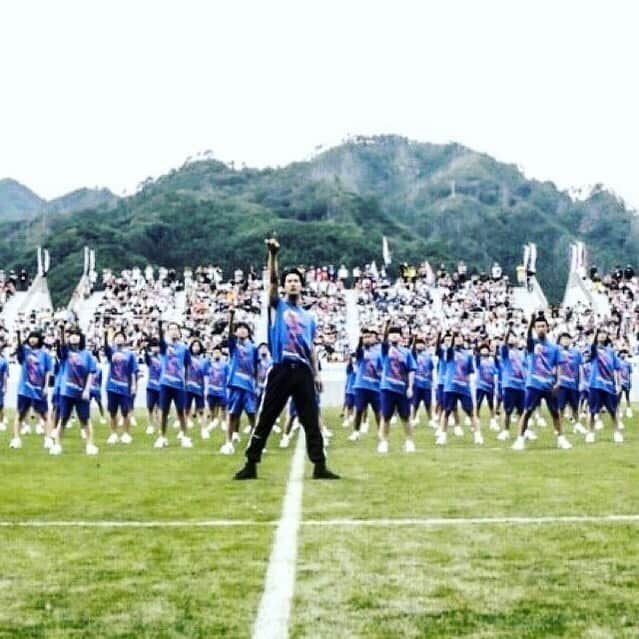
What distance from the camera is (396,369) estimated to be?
17.3 m

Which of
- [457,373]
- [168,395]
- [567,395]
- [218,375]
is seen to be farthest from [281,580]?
[218,375]

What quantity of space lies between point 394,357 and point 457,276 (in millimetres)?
40314

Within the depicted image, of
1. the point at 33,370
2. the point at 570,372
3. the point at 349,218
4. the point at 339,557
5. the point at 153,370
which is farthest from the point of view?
the point at 349,218

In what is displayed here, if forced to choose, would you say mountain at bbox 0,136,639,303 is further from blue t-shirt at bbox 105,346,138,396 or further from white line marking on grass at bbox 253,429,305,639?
white line marking on grass at bbox 253,429,305,639

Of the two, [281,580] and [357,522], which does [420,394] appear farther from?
[281,580]

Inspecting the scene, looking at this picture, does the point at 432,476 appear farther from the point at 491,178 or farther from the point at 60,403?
the point at 491,178

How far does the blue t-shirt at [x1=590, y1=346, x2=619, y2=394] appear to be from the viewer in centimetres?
1944

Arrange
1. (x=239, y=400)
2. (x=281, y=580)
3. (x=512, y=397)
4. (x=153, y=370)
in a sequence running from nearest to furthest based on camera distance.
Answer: (x=281, y=580), (x=239, y=400), (x=512, y=397), (x=153, y=370)

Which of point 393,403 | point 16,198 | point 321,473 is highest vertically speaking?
point 16,198

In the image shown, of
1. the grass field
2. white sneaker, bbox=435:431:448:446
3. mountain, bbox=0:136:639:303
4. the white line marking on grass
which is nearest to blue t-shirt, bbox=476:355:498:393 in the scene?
white sneaker, bbox=435:431:448:446

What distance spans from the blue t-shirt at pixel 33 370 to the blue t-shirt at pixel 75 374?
2654mm

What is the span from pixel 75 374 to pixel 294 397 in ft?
20.0

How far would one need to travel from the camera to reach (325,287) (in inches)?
2124

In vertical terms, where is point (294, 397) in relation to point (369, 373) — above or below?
below
